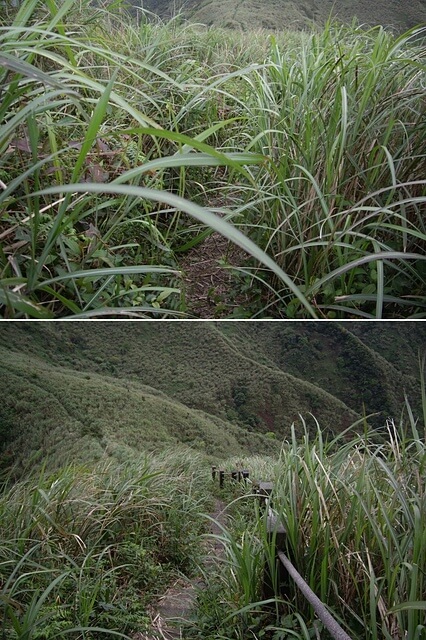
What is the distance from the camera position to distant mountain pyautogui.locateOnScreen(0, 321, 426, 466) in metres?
1.57

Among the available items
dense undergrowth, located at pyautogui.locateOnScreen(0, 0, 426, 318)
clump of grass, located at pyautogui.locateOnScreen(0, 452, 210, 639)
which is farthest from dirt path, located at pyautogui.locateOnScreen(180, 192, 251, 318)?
clump of grass, located at pyautogui.locateOnScreen(0, 452, 210, 639)

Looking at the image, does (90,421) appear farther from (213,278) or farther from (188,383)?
(213,278)

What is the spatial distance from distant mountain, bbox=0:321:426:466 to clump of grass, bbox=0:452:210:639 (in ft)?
0.43

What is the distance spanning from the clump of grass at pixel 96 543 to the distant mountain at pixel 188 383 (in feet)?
0.43

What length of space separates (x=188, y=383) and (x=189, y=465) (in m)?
0.27

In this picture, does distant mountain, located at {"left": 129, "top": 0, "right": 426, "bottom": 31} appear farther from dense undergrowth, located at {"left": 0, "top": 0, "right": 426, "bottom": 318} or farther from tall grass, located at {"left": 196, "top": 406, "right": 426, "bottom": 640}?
tall grass, located at {"left": 196, "top": 406, "right": 426, "bottom": 640}

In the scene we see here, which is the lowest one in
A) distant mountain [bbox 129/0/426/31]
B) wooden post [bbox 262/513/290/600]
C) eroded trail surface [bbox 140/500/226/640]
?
eroded trail surface [bbox 140/500/226/640]

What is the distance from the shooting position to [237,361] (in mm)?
1831

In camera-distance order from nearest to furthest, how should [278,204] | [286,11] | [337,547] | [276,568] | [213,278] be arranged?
[337,547] < [276,568] < [278,204] < [213,278] < [286,11]

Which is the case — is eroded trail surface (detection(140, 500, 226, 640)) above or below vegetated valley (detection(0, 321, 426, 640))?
below

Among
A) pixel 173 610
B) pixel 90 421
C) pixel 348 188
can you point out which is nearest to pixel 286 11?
pixel 348 188

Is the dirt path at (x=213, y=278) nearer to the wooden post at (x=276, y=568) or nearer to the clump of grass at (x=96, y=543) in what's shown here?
the wooden post at (x=276, y=568)

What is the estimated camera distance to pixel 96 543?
1.41m

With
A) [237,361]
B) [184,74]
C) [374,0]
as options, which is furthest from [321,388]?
[374,0]
